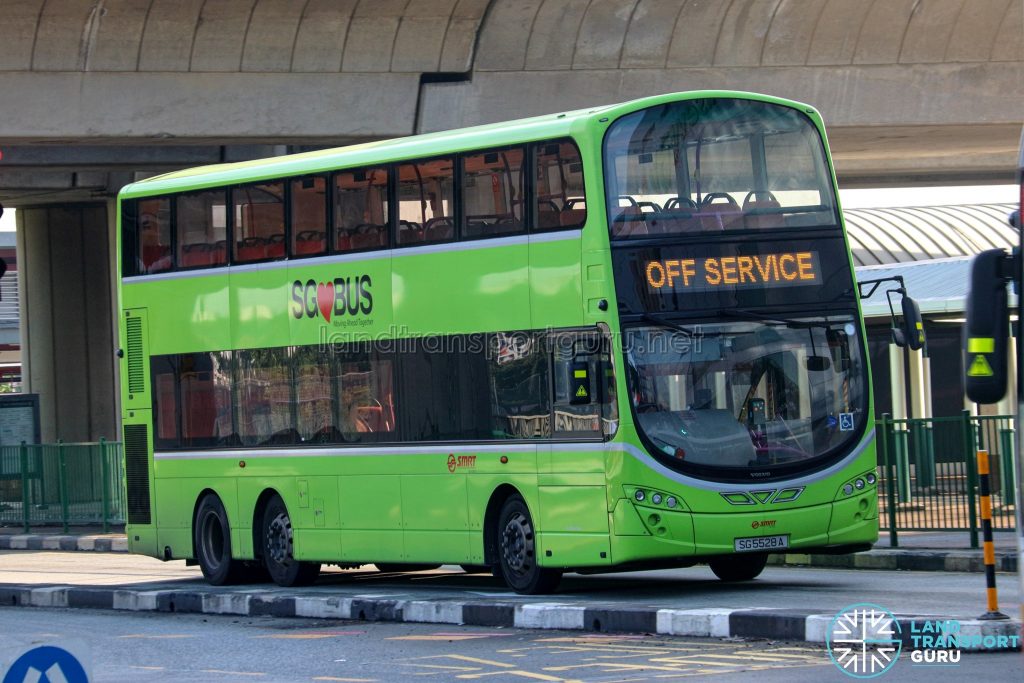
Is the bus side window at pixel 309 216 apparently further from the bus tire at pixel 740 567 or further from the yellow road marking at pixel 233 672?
the yellow road marking at pixel 233 672

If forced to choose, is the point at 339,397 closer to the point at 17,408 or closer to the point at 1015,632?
the point at 1015,632

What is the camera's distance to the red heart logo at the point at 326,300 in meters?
17.4

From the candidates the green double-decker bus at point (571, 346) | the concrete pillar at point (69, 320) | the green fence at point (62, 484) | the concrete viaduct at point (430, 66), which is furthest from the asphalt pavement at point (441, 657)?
the concrete pillar at point (69, 320)

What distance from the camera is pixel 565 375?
1509 cm

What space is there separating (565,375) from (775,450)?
6.14 feet

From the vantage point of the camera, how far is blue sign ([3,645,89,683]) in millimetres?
5285

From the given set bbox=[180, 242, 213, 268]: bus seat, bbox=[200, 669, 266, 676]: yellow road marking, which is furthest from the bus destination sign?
bbox=[180, 242, 213, 268]: bus seat

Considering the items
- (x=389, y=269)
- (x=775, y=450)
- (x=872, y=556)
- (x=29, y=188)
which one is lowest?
(x=872, y=556)

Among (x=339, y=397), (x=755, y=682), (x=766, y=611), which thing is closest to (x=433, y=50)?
(x=339, y=397)

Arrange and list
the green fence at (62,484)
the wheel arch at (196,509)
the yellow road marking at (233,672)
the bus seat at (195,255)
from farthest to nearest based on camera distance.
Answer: the green fence at (62,484), the wheel arch at (196,509), the bus seat at (195,255), the yellow road marking at (233,672)

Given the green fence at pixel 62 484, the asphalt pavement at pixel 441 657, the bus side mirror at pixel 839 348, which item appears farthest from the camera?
the green fence at pixel 62 484

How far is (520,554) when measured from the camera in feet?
51.0

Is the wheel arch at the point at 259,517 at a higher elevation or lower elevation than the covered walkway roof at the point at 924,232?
lower

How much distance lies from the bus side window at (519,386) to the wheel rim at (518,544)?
2.50 ft
